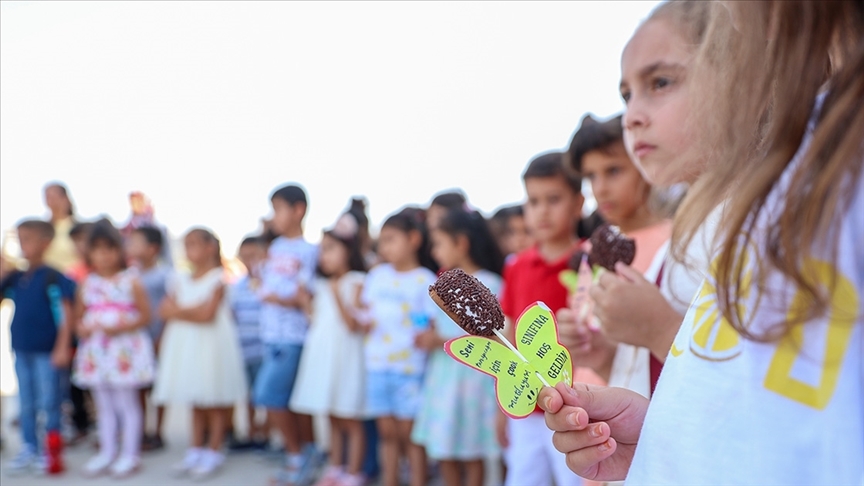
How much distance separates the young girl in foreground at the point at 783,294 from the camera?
53 cm

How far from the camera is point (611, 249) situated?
1.66 m

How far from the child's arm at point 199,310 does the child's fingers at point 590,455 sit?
3999 millimetres

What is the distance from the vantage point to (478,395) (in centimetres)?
338

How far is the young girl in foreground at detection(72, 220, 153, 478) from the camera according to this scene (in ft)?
14.2

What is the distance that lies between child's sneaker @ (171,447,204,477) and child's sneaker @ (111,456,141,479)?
9.0 inches

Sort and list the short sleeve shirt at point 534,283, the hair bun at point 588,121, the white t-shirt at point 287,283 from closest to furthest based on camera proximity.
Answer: the hair bun at point 588,121, the short sleeve shirt at point 534,283, the white t-shirt at point 287,283

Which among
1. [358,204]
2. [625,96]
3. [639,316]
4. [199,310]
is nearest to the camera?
[639,316]

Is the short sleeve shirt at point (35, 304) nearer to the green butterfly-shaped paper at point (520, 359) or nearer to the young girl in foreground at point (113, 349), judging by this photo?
the young girl in foreground at point (113, 349)

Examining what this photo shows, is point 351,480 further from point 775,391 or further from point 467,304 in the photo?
point 775,391

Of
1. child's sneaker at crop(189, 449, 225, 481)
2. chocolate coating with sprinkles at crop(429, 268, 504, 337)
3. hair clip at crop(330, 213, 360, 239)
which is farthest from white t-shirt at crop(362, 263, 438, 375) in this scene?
chocolate coating with sprinkles at crop(429, 268, 504, 337)

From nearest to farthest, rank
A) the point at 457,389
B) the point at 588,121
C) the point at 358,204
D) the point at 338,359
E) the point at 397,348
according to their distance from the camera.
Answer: the point at 588,121
the point at 457,389
the point at 397,348
the point at 338,359
the point at 358,204

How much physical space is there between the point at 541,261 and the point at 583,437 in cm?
183

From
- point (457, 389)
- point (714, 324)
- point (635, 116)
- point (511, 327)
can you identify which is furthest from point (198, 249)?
point (714, 324)

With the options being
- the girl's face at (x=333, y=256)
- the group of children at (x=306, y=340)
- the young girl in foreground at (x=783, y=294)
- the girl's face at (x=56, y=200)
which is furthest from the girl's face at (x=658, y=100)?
the girl's face at (x=56, y=200)
